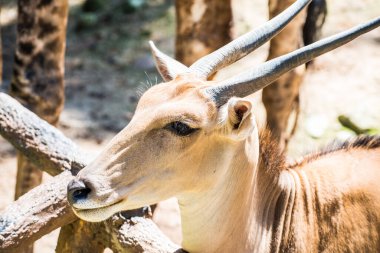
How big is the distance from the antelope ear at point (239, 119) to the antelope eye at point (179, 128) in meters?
0.17

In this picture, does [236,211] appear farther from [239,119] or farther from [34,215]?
[34,215]

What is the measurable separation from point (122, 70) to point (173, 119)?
5577 mm

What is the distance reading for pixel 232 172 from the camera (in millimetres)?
3428

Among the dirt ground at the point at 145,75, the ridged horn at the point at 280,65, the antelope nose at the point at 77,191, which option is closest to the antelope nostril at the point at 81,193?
the antelope nose at the point at 77,191

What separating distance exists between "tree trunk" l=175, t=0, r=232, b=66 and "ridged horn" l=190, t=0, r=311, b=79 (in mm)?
1630

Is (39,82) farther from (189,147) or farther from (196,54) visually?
(189,147)

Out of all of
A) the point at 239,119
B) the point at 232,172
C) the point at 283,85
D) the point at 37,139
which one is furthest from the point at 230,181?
the point at 283,85

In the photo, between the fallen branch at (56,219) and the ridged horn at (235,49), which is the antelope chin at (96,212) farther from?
the ridged horn at (235,49)

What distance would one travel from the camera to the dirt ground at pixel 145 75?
6980 millimetres

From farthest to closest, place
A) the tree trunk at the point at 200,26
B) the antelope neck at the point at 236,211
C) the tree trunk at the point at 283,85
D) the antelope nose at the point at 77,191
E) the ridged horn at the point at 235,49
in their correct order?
the tree trunk at the point at 283,85, the tree trunk at the point at 200,26, the ridged horn at the point at 235,49, the antelope neck at the point at 236,211, the antelope nose at the point at 77,191

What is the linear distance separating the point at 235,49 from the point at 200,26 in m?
1.72

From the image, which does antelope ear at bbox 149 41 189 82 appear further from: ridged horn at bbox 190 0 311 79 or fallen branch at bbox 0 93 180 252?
fallen branch at bbox 0 93 180 252

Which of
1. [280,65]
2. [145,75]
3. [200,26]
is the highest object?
[145,75]

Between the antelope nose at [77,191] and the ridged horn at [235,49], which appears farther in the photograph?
the ridged horn at [235,49]
